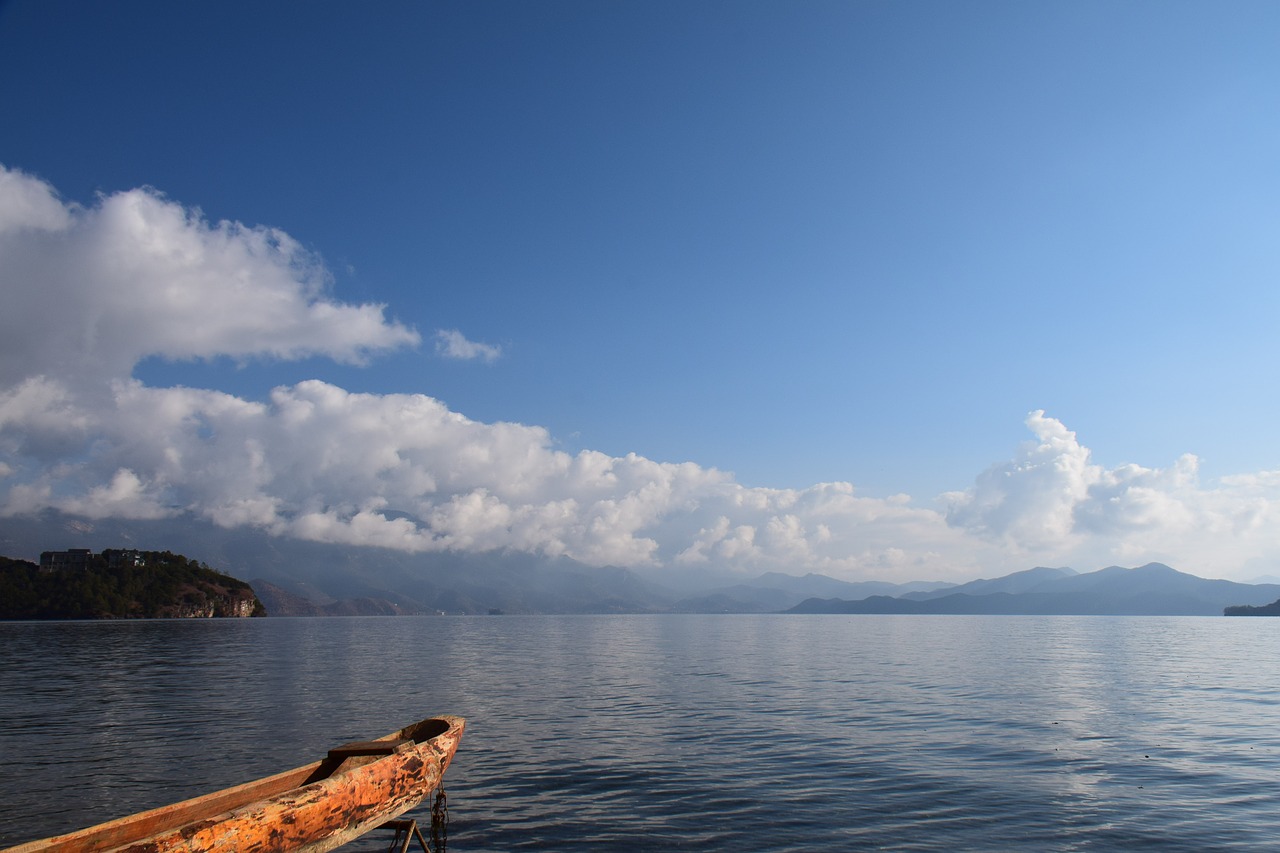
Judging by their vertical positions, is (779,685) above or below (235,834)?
below

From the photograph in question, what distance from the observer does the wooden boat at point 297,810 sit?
43.1 feet

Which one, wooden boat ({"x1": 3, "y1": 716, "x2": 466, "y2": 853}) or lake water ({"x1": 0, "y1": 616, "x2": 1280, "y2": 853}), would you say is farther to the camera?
lake water ({"x1": 0, "y1": 616, "x2": 1280, "y2": 853})

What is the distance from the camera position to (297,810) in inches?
593

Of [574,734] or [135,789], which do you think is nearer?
[135,789]

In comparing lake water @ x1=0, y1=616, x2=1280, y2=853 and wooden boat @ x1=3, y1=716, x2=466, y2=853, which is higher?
wooden boat @ x1=3, y1=716, x2=466, y2=853

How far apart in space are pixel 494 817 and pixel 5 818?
1477cm

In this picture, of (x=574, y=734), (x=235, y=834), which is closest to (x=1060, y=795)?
(x=574, y=734)

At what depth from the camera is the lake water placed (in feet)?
69.8

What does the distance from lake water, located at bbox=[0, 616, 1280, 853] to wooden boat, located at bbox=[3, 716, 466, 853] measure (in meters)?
2.71

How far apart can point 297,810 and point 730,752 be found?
2058 cm

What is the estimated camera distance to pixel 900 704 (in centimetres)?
4644

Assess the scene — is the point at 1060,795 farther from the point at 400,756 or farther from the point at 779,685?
the point at 779,685

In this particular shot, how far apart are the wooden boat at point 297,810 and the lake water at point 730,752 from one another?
2707 mm

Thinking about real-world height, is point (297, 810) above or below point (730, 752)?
above
